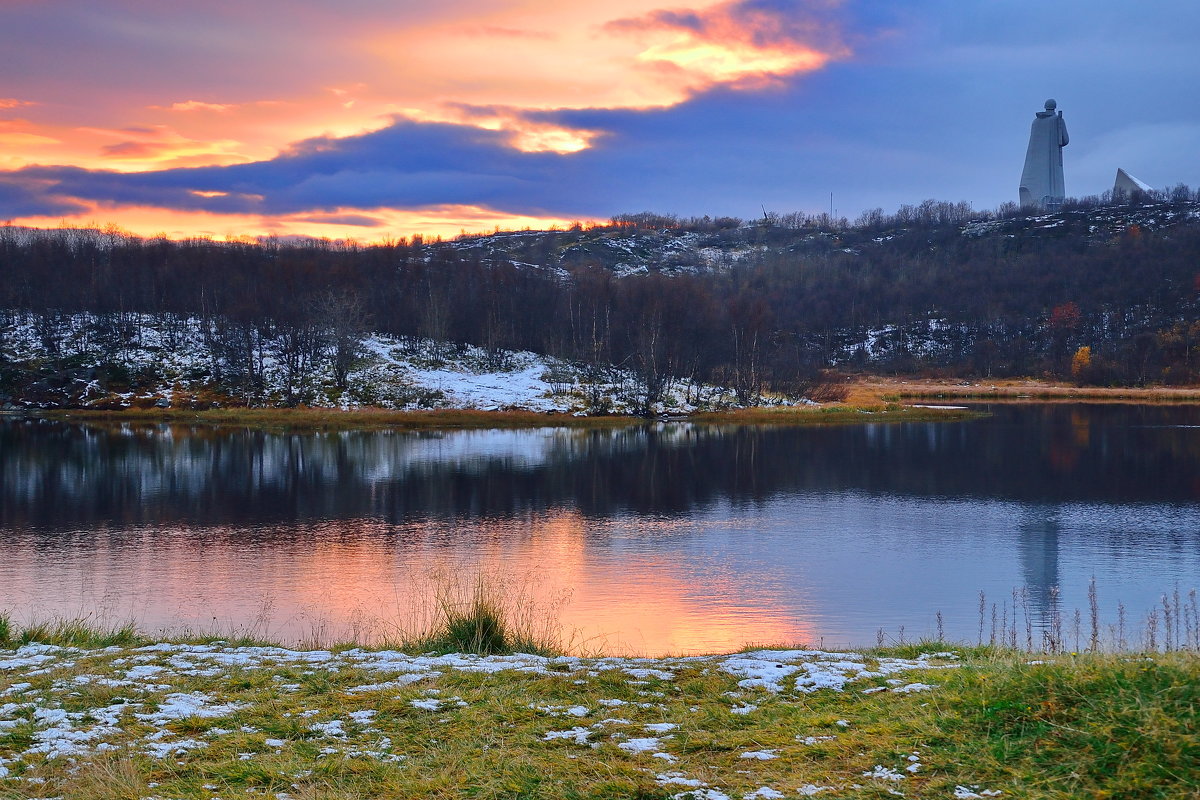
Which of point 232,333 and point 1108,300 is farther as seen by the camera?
point 1108,300

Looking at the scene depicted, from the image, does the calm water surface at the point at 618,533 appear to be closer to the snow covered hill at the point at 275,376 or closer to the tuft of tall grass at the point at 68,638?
the tuft of tall grass at the point at 68,638

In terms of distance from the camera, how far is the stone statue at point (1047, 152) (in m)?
182

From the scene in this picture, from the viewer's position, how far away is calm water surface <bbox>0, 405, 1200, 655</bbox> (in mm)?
18906

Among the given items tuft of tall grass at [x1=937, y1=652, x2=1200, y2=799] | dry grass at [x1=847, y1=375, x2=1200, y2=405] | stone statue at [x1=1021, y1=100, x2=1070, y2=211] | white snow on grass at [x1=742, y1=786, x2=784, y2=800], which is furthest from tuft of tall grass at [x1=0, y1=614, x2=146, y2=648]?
stone statue at [x1=1021, y1=100, x2=1070, y2=211]

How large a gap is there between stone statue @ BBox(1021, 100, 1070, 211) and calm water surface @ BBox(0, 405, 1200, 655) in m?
151

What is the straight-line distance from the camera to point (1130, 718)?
17.7ft

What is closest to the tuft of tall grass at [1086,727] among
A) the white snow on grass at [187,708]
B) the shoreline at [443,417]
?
the white snow on grass at [187,708]

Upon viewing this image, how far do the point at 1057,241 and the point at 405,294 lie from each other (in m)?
145

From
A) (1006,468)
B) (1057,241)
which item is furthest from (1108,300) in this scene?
(1006,468)

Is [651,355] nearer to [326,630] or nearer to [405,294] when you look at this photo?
[405,294]

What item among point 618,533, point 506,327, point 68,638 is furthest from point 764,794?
point 506,327

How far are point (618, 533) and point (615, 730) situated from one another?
2149 centimetres

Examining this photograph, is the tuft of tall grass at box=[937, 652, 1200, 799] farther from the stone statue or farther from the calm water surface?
the stone statue

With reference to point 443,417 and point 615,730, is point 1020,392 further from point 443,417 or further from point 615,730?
point 615,730
